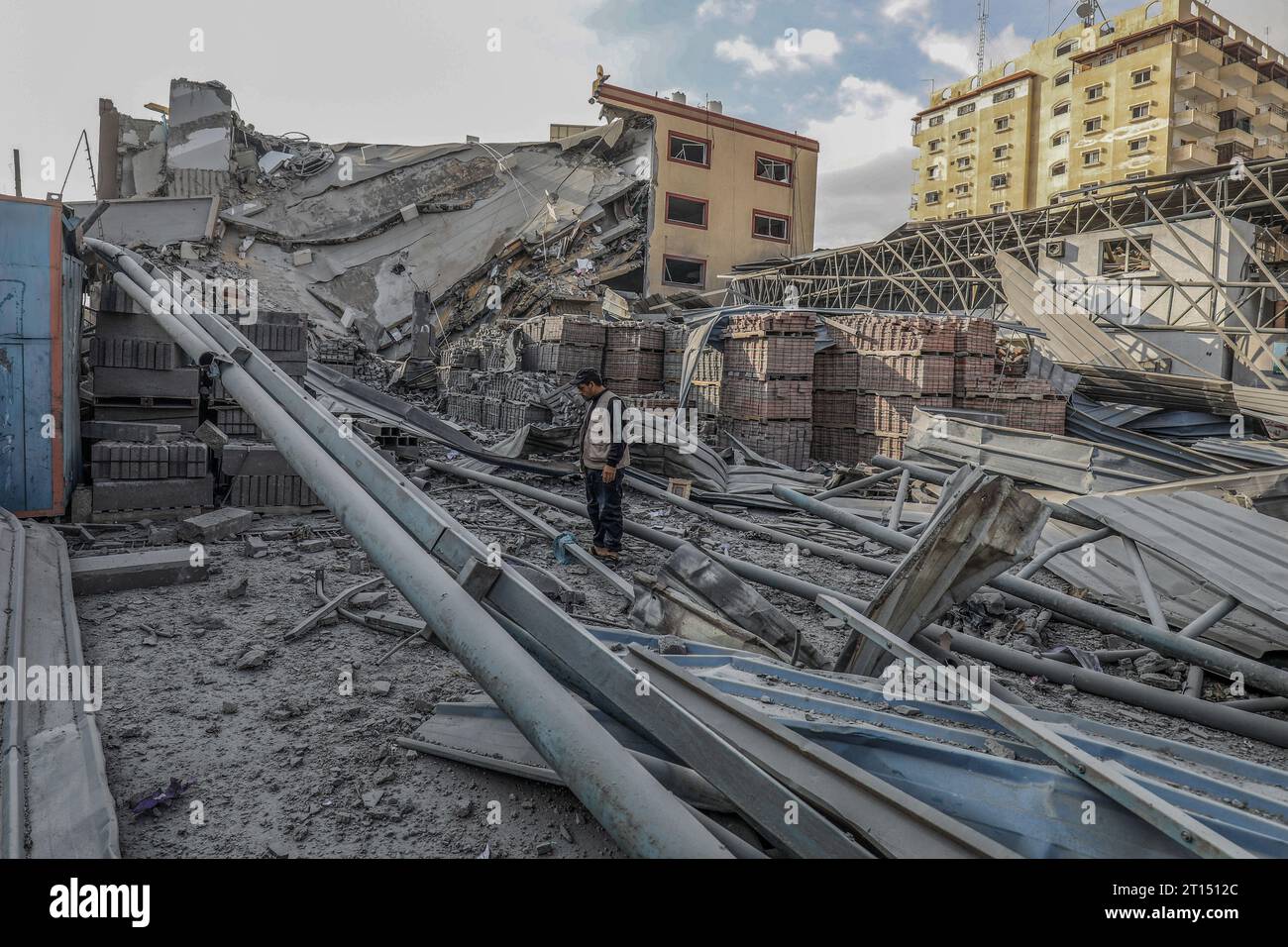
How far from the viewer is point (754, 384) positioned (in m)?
11.8

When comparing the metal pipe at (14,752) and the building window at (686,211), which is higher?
the building window at (686,211)

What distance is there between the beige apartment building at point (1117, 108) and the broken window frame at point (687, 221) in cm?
1824

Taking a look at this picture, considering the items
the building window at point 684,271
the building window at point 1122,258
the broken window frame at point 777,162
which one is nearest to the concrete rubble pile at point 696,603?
the building window at point 1122,258

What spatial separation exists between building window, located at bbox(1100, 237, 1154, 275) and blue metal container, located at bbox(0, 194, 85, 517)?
2391 cm

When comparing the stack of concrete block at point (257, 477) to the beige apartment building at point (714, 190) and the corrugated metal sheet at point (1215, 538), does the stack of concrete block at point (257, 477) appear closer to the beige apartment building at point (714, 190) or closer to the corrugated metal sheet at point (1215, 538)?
the corrugated metal sheet at point (1215, 538)

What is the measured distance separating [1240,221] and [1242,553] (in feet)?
66.2

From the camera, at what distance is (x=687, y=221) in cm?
2839

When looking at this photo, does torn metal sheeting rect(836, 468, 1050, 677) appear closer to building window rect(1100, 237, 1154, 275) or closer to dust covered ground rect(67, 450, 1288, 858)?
dust covered ground rect(67, 450, 1288, 858)

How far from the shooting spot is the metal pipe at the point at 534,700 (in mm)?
1902

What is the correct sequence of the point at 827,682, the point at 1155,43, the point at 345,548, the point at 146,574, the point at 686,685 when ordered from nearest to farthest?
the point at 686,685 → the point at 827,682 → the point at 146,574 → the point at 345,548 → the point at 1155,43

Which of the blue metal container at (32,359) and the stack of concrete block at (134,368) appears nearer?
the blue metal container at (32,359)

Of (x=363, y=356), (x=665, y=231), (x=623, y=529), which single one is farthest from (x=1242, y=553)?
(x=665, y=231)

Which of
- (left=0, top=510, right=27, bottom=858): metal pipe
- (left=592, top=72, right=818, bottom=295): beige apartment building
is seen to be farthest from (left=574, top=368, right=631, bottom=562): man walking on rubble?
(left=592, top=72, right=818, bottom=295): beige apartment building
